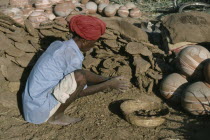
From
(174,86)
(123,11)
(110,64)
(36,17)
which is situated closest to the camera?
(174,86)

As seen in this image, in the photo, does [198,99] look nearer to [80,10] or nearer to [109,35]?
[109,35]

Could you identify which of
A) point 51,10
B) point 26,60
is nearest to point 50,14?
point 51,10

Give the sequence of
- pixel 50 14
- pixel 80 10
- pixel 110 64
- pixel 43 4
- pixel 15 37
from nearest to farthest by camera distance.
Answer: pixel 110 64 < pixel 15 37 < pixel 50 14 < pixel 43 4 < pixel 80 10

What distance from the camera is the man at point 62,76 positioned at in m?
3.64

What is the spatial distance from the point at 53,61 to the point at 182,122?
71.2 inches

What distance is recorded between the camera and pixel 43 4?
22.9 feet

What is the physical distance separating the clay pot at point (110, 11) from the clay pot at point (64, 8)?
127cm

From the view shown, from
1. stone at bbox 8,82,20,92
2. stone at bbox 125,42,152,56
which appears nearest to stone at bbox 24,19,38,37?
stone at bbox 8,82,20,92

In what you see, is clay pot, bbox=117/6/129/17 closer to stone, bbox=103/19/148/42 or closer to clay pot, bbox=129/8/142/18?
clay pot, bbox=129/8/142/18

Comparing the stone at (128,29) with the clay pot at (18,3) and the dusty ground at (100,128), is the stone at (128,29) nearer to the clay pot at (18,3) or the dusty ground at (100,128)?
the dusty ground at (100,128)

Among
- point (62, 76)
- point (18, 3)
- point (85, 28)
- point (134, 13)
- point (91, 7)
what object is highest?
point (85, 28)

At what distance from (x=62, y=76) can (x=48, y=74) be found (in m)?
0.18

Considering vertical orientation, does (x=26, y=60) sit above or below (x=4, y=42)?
below

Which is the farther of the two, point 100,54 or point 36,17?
point 36,17
